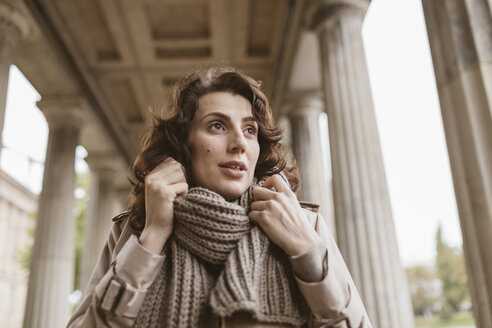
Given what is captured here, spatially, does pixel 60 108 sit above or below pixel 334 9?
above

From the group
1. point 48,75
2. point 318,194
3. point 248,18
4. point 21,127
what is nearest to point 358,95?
point 318,194

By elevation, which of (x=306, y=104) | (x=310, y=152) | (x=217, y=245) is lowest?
(x=217, y=245)

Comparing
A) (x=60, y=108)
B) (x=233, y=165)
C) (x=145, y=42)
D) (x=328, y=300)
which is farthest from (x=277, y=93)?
(x=328, y=300)

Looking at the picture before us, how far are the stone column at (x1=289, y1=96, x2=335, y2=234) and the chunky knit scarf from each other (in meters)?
10.1

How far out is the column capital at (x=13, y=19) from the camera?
8.77 m

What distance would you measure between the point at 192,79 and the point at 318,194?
10.3m

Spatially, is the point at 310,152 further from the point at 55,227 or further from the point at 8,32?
the point at 8,32

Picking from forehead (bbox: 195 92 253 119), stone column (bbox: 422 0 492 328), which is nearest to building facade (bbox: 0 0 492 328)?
stone column (bbox: 422 0 492 328)

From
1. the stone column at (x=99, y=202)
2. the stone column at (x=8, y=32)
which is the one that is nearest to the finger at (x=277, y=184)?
the stone column at (x=8, y=32)

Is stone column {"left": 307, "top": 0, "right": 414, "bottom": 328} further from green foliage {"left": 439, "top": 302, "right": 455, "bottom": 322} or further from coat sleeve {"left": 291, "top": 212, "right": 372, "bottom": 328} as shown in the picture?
green foliage {"left": 439, "top": 302, "right": 455, "bottom": 322}

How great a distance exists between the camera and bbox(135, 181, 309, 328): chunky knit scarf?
1.65 m

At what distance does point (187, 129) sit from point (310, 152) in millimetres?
10560

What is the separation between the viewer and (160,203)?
6.19 ft

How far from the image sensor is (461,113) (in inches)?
150
